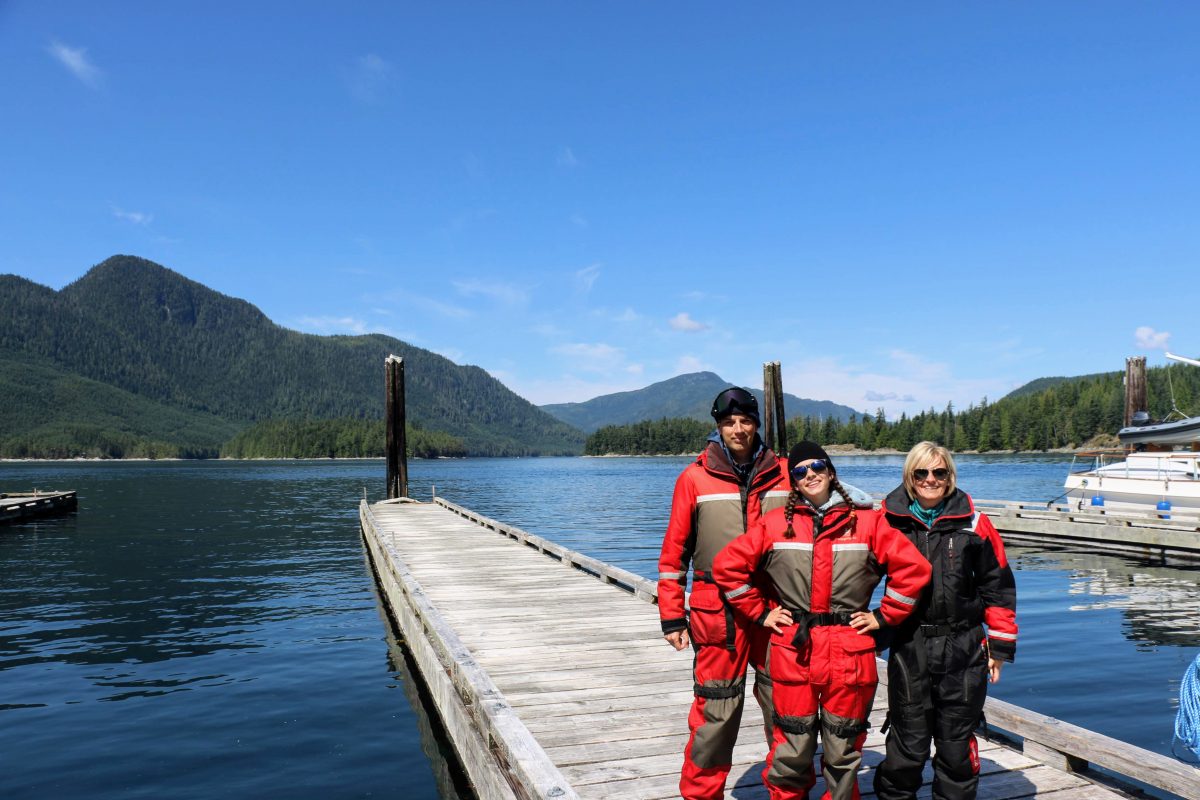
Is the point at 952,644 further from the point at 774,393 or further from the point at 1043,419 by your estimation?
the point at 1043,419

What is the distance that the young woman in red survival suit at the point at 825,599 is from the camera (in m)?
4.12

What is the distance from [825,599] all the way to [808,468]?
2.18 feet

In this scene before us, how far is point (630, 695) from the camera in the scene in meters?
7.42

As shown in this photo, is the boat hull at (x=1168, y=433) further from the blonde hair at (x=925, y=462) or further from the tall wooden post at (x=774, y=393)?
the blonde hair at (x=925, y=462)

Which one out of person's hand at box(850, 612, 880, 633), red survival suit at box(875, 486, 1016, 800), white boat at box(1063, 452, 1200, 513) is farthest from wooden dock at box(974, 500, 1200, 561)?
person's hand at box(850, 612, 880, 633)

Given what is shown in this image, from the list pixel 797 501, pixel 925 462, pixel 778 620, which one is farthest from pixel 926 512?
pixel 778 620

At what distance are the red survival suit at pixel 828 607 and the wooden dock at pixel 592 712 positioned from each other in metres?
1.38

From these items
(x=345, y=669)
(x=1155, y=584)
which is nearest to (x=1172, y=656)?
(x=1155, y=584)

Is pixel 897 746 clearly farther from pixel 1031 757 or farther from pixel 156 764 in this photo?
pixel 156 764

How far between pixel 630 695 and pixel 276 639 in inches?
369

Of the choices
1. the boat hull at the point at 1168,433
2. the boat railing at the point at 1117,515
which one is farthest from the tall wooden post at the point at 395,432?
the boat hull at the point at 1168,433

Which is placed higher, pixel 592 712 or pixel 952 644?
Result: pixel 952 644

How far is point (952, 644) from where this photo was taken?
169 inches

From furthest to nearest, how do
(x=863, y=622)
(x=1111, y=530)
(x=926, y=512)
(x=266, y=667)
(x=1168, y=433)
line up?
(x=1168, y=433) → (x=1111, y=530) → (x=266, y=667) → (x=926, y=512) → (x=863, y=622)
